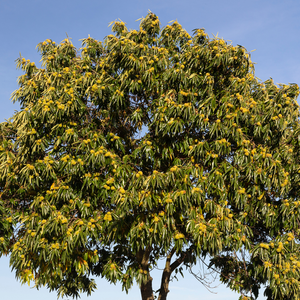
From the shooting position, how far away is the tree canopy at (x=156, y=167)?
5945mm

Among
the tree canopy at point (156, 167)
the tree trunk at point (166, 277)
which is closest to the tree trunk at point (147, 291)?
the tree trunk at point (166, 277)

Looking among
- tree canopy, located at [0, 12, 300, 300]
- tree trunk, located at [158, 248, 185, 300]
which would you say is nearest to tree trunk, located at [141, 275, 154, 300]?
tree trunk, located at [158, 248, 185, 300]

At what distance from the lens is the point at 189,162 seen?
6.36m

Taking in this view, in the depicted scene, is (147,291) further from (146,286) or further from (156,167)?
(156,167)

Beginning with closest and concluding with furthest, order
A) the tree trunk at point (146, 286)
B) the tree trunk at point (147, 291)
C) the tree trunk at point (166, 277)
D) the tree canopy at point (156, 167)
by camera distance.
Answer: the tree canopy at point (156, 167) < the tree trunk at point (146, 286) < the tree trunk at point (147, 291) < the tree trunk at point (166, 277)

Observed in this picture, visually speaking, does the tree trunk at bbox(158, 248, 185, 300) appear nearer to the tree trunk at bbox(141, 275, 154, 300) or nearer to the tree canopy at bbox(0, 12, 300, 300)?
the tree trunk at bbox(141, 275, 154, 300)

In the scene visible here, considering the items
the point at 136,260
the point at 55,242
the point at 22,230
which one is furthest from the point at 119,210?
the point at 22,230

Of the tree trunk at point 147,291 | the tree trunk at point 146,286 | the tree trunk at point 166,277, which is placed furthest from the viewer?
the tree trunk at point 166,277

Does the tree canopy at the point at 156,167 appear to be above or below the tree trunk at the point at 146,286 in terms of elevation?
above

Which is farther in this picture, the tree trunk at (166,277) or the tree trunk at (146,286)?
the tree trunk at (166,277)

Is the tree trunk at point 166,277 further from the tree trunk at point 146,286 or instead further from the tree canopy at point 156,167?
the tree canopy at point 156,167

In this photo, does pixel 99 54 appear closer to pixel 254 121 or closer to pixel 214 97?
pixel 214 97

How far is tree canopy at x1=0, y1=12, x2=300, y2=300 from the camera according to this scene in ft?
19.5

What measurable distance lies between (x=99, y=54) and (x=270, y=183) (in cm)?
481
